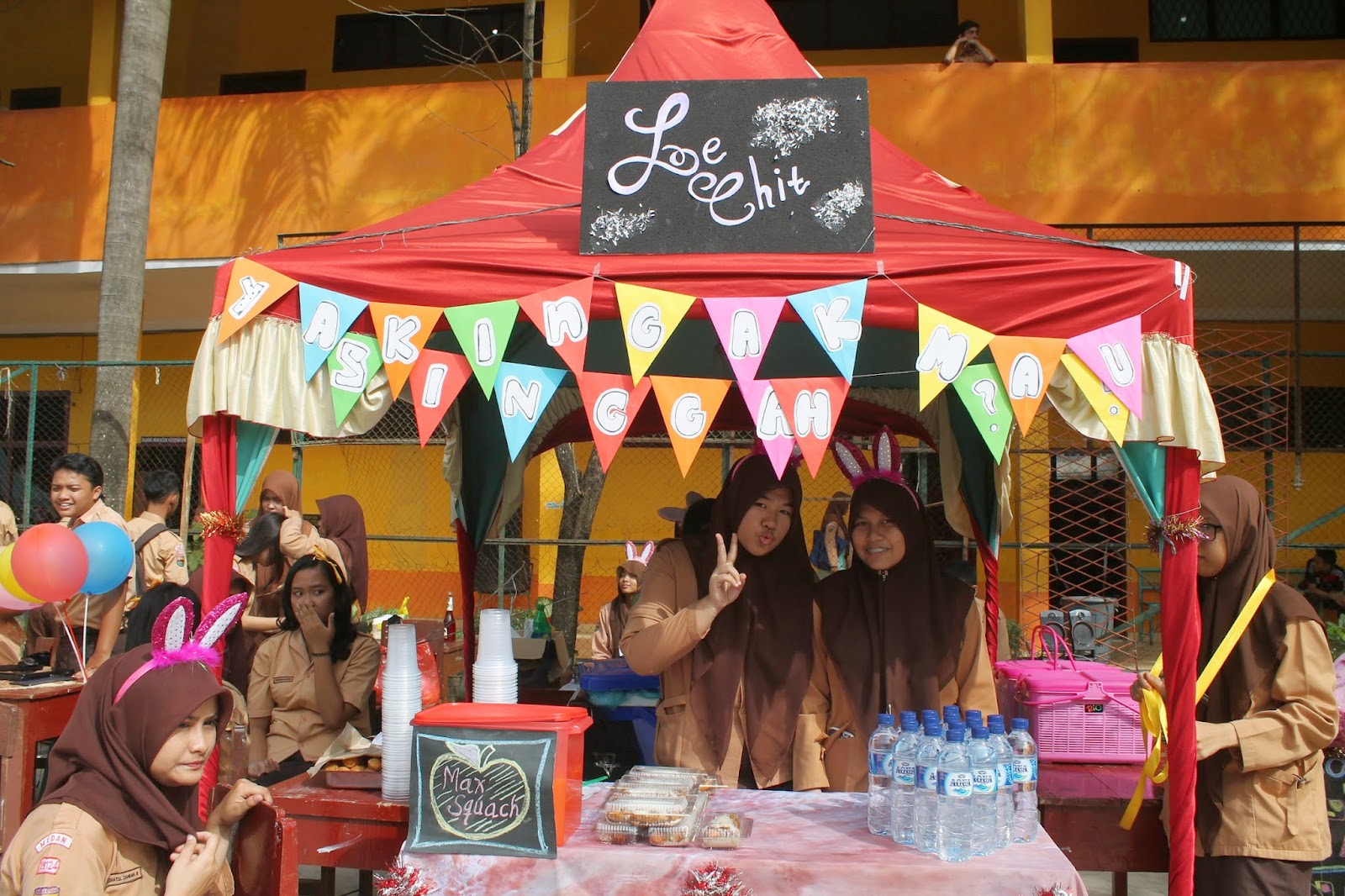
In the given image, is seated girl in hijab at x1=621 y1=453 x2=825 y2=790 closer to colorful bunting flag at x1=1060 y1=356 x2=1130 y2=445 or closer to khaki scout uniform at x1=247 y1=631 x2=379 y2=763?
colorful bunting flag at x1=1060 y1=356 x2=1130 y2=445

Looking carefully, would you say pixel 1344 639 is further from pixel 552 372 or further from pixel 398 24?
pixel 398 24

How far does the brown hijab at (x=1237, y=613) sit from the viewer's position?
11.8 ft

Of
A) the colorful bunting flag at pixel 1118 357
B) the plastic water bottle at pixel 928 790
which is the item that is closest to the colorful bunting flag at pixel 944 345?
the colorful bunting flag at pixel 1118 357

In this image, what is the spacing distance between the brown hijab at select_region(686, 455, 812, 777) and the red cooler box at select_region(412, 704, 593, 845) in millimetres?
753

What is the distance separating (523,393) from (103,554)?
8.78 feet

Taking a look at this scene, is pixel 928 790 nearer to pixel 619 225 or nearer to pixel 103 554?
pixel 619 225

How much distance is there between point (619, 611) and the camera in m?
7.16

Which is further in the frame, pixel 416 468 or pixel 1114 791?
pixel 416 468

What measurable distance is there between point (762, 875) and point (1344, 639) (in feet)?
20.5

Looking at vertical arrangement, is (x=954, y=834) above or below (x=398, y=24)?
below

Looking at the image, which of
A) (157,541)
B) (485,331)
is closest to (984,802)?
(485,331)

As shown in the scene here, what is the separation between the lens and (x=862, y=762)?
12.8ft

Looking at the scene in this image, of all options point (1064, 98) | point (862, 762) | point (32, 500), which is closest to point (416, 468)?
point (32, 500)

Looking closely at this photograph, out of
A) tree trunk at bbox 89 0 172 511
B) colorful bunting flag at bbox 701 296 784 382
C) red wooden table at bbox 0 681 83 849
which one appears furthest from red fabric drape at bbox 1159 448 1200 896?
tree trunk at bbox 89 0 172 511
